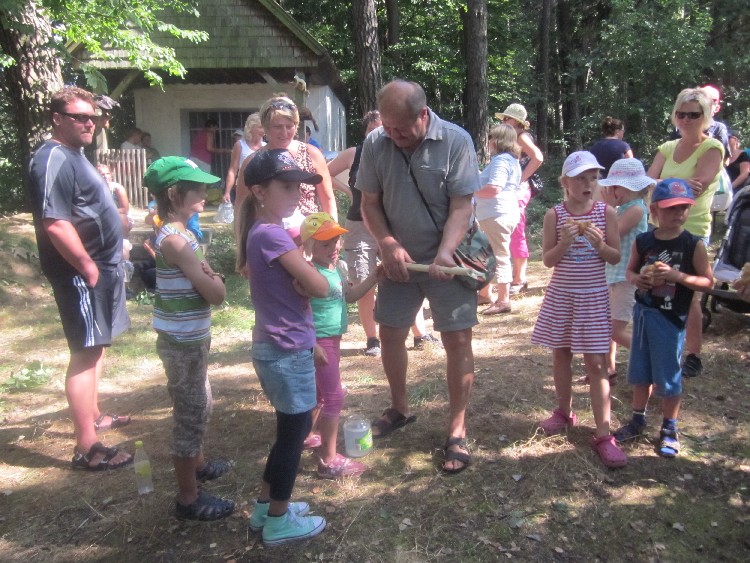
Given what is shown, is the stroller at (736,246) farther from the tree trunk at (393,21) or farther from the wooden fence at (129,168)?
the tree trunk at (393,21)

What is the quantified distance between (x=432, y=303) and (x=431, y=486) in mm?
953

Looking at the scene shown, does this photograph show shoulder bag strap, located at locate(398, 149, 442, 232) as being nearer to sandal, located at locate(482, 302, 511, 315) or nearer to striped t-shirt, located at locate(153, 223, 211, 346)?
striped t-shirt, located at locate(153, 223, 211, 346)

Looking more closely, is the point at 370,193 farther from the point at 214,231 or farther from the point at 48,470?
the point at 214,231

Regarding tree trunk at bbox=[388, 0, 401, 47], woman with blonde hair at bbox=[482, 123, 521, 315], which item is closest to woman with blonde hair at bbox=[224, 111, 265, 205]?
woman with blonde hair at bbox=[482, 123, 521, 315]

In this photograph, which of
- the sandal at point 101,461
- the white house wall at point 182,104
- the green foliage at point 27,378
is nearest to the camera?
the sandal at point 101,461

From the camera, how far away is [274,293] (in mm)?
2615

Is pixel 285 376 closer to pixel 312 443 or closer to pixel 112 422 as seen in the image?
pixel 312 443

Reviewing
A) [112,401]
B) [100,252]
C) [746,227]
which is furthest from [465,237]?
[112,401]

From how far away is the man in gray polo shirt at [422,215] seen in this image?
10.4 feet

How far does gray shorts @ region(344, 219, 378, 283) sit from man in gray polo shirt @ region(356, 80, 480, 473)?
125 cm

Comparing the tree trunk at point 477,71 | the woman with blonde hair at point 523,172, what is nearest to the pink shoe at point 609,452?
the woman with blonde hair at point 523,172

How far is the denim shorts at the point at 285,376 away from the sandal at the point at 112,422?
1.96 meters

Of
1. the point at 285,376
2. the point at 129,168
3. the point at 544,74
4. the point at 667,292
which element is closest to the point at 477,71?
the point at 129,168

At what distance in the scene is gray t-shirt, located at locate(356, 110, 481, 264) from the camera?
323cm
